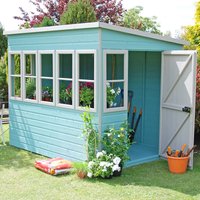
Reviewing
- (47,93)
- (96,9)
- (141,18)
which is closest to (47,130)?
(47,93)

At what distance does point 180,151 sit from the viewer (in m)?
6.34

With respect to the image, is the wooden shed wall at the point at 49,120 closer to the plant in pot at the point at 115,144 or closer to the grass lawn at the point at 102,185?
the plant in pot at the point at 115,144

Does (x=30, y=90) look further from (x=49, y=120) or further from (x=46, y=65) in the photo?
(x=49, y=120)

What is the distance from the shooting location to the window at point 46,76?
7258mm

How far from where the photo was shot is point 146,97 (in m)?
7.80

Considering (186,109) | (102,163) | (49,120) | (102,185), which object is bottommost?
(102,185)

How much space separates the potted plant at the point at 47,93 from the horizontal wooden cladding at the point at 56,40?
81 cm

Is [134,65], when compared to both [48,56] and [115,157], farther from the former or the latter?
[115,157]

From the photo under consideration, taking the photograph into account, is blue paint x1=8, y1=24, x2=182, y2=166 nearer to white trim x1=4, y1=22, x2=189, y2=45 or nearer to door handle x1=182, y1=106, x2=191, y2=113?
white trim x1=4, y1=22, x2=189, y2=45

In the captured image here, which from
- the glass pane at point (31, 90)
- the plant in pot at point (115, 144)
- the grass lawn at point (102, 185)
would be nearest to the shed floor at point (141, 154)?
the grass lawn at point (102, 185)

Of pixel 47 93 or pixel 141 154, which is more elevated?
pixel 47 93

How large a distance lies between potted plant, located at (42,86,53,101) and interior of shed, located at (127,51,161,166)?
1.71 m

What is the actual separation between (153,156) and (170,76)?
1.47 metres

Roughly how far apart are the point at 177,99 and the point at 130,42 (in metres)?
1.26
